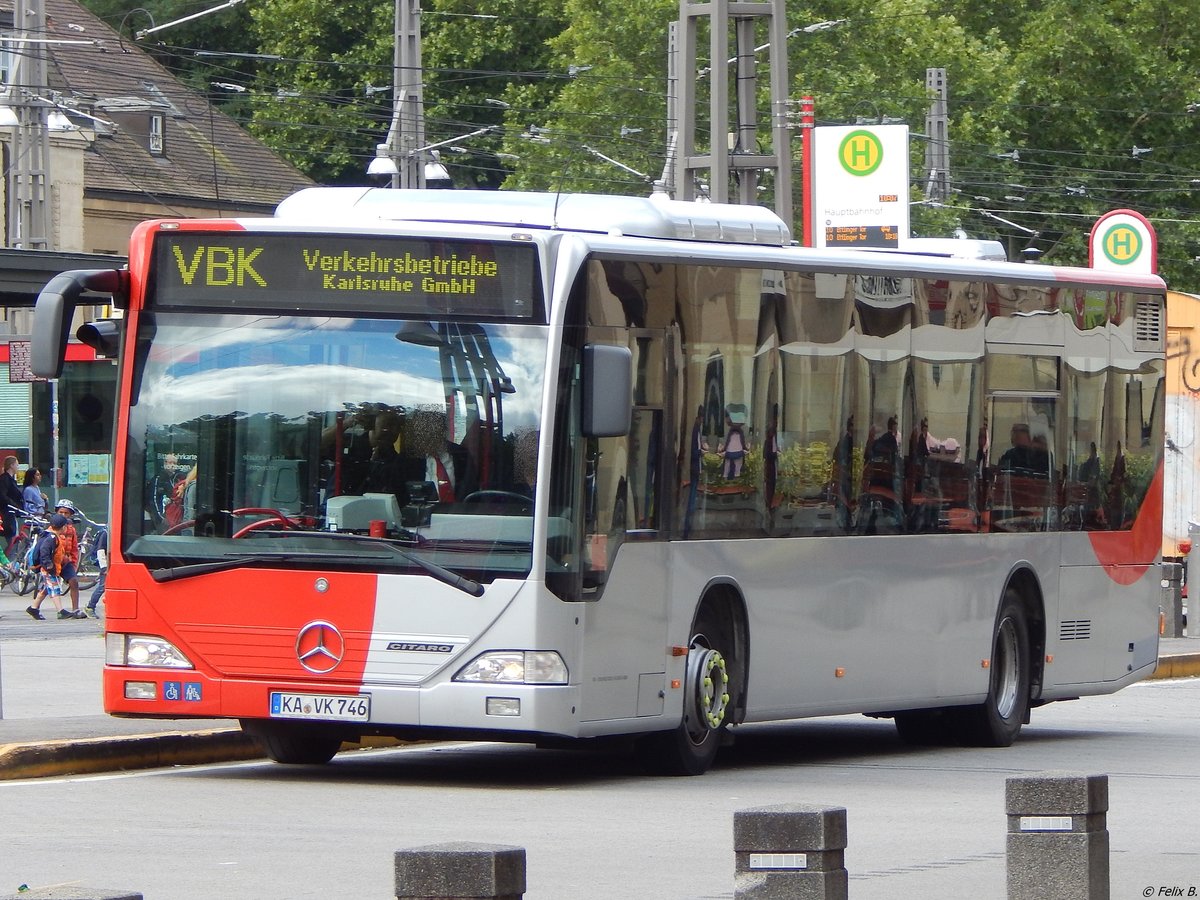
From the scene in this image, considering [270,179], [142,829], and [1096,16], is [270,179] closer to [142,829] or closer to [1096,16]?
[1096,16]

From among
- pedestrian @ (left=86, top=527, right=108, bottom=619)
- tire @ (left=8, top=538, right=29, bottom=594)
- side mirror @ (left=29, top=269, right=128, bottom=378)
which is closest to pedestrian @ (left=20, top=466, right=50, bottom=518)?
tire @ (left=8, top=538, right=29, bottom=594)

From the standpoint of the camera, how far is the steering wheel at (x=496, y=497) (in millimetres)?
12203

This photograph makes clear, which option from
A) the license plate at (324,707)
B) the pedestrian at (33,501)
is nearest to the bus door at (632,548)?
the license plate at (324,707)

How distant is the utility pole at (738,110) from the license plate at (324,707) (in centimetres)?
1494

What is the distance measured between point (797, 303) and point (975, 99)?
5377 cm

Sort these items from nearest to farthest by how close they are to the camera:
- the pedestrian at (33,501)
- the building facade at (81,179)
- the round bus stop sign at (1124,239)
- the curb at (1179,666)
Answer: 1. the curb at (1179,666)
2. the round bus stop sign at (1124,239)
3. the pedestrian at (33,501)
4. the building facade at (81,179)

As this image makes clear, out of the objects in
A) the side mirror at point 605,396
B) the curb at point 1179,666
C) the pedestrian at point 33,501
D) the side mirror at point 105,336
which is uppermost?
the side mirror at point 105,336

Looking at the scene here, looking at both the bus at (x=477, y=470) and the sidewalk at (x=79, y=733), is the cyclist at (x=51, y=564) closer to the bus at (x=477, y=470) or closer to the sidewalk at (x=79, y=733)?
the sidewalk at (x=79, y=733)

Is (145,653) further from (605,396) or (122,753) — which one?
(605,396)

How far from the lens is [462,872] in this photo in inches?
219

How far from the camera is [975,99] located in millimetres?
66688

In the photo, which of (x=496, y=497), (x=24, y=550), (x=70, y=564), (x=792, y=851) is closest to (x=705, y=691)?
(x=496, y=497)

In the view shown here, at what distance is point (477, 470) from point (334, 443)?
2.26ft

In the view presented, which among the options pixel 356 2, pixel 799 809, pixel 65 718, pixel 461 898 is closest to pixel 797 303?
pixel 65 718
